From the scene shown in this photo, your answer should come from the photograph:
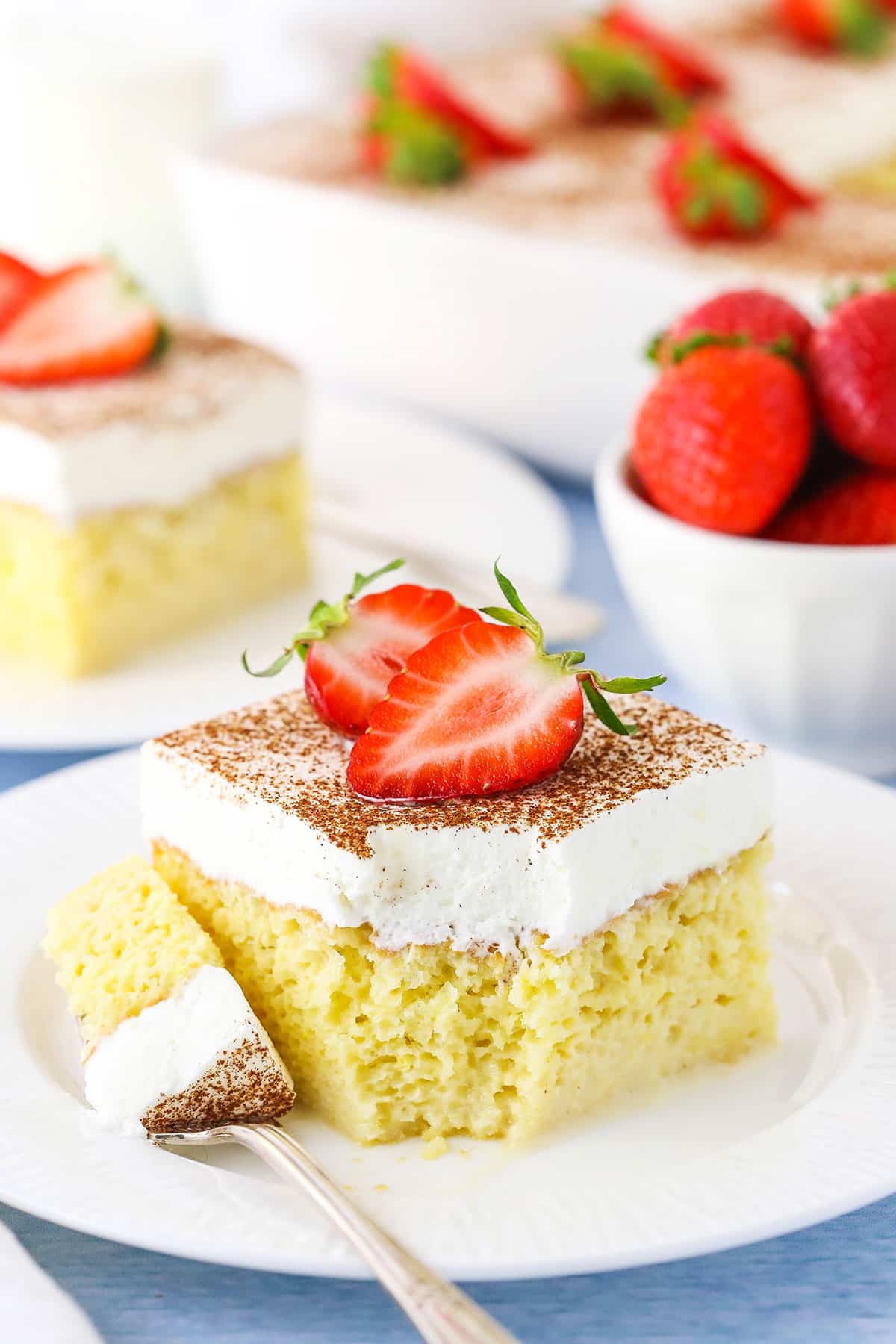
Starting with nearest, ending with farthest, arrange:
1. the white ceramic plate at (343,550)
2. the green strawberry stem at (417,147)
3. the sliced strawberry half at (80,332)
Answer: the white ceramic plate at (343,550) < the sliced strawberry half at (80,332) < the green strawberry stem at (417,147)

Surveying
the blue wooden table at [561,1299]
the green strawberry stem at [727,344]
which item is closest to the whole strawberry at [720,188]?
the green strawberry stem at [727,344]

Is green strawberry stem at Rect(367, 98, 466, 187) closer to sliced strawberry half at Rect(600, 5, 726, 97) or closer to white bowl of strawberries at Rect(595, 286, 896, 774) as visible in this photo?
sliced strawberry half at Rect(600, 5, 726, 97)

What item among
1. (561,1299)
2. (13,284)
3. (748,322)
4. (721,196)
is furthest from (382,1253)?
(721,196)

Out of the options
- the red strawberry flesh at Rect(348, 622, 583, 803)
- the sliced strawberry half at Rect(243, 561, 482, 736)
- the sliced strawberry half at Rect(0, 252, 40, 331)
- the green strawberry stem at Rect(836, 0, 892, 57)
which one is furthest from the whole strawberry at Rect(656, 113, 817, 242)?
the red strawberry flesh at Rect(348, 622, 583, 803)

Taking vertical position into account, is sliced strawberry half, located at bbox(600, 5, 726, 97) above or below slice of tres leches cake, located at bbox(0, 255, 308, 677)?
above

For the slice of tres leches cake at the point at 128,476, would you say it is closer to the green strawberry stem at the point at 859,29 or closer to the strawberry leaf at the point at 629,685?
the strawberry leaf at the point at 629,685

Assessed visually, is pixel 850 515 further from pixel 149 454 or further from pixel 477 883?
pixel 149 454
